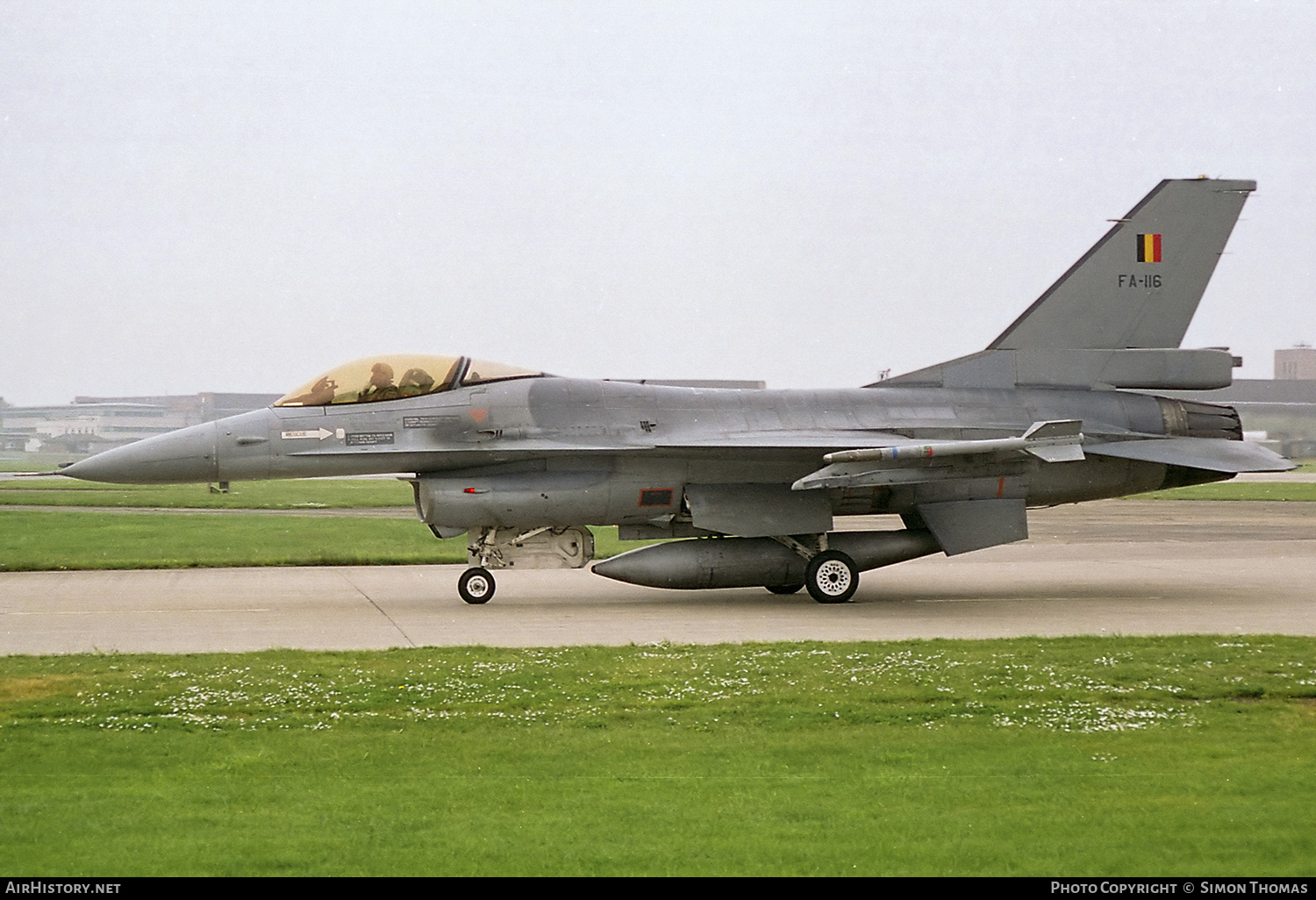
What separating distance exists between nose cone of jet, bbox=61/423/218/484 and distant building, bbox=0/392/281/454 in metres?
36.9

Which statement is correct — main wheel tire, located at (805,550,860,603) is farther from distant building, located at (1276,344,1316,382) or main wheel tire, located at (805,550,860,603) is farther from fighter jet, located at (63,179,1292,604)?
distant building, located at (1276,344,1316,382)

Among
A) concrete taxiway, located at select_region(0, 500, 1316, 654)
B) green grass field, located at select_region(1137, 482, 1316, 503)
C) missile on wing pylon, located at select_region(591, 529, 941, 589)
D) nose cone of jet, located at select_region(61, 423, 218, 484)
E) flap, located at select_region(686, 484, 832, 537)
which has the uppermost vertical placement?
nose cone of jet, located at select_region(61, 423, 218, 484)

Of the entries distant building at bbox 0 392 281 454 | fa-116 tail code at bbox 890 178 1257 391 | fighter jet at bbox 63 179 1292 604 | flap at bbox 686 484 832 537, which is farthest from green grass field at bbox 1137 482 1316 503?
distant building at bbox 0 392 281 454

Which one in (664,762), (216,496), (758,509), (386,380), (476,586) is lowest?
(664,762)

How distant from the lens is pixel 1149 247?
1548 centimetres

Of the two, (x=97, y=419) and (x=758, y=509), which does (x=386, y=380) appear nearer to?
(x=758, y=509)

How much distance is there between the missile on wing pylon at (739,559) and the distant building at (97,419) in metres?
38.5

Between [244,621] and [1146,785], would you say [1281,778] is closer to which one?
[1146,785]

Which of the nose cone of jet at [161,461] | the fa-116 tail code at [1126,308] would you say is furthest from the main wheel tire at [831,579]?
the nose cone of jet at [161,461]

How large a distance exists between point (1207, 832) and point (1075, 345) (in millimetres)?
11589

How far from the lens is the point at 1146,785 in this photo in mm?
5625

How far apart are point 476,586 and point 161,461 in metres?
3.64

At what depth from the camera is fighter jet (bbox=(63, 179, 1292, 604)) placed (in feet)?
43.7

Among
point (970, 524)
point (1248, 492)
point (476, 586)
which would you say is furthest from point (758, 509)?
point (1248, 492)
